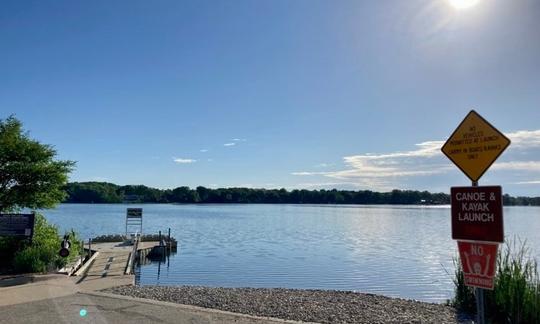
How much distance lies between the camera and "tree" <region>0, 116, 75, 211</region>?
53.0 ft

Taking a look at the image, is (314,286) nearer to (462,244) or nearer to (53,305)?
(53,305)

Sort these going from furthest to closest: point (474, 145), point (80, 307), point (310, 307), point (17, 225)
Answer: point (17, 225) → point (310, 307) → point (80, 307) → point (474, 145)

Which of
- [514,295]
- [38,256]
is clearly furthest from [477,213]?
[38,256]

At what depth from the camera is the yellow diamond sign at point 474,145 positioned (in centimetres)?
592

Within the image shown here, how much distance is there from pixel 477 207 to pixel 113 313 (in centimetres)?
671

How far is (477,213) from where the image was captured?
5.83 m

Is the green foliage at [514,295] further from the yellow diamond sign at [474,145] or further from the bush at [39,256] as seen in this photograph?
the bush at [39,256]

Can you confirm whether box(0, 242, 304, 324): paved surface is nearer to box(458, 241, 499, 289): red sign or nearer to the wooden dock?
the wooden dock

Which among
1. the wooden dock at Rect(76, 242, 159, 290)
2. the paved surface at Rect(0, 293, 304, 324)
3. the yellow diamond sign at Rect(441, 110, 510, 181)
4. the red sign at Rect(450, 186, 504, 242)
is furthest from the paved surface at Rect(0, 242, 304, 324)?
the yellow diamond sign at Rect(441, 110, 510, 181)

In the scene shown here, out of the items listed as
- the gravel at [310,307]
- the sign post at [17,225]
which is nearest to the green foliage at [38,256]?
the sign post at [17,225]

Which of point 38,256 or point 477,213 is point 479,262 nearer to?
point 477,213

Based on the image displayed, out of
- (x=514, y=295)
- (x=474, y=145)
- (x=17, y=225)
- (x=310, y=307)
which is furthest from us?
(x=17, y=225)

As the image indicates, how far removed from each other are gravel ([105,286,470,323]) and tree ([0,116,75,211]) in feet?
21.3

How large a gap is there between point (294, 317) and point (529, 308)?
486 cm
